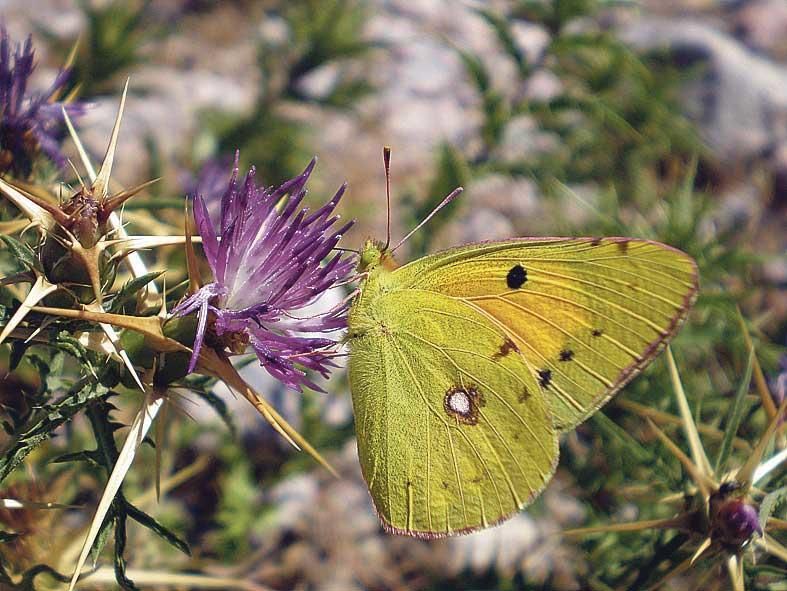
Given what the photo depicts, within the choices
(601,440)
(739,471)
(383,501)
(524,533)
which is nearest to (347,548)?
(524,533)

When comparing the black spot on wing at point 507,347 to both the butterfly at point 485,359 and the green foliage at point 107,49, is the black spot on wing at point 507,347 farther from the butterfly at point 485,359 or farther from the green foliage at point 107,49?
the green foliage at point 107,49

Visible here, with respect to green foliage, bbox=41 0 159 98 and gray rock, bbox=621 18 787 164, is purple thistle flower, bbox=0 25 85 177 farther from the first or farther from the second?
gray rock, bbox=621 18 787 164

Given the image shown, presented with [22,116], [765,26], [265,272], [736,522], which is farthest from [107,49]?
[765,26]

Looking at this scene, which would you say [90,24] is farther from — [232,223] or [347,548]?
[347,548]

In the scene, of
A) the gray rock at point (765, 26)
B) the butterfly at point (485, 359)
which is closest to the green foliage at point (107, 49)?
the butterfly at point (485, 359)

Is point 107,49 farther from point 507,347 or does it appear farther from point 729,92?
point 729,92
